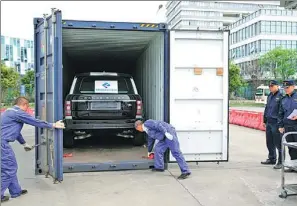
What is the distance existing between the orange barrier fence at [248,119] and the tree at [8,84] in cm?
2379

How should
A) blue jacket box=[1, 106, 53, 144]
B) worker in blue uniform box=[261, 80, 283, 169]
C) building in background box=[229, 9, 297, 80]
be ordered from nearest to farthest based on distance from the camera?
1. blue jacket box=[1, 106, 53, 144]
2. worker in blue uniform box=[261, 80, 283, 169]
3. building in background box=[229, 9, 297, 80]

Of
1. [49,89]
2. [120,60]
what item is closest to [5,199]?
[49,89]

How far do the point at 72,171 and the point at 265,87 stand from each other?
50.0m

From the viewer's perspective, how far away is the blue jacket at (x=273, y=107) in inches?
315

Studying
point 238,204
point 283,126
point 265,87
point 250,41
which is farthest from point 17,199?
point 250,41

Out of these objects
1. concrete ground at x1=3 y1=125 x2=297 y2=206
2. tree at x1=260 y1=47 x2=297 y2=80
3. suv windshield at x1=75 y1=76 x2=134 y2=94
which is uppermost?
tree at x1=260 y1=47 x2=297 y2=80

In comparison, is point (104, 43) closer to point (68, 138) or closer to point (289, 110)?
point (68, 138)

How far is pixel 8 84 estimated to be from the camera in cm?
3622

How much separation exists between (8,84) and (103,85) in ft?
97.7

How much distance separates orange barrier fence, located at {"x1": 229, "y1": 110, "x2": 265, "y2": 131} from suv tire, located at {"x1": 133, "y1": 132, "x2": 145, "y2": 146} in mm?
7406

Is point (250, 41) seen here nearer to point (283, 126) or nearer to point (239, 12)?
point (239, 12)

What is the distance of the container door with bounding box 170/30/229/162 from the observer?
7.39 m

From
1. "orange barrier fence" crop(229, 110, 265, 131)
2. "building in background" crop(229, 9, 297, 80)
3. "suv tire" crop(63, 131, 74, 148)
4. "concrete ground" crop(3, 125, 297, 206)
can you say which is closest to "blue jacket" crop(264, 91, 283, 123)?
"concrete ground" crop(3, 125, 297, 206)

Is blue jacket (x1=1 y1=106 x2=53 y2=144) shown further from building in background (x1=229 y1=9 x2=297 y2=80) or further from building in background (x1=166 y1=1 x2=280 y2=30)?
building in background (x1=166 y1=1 x2=280 y2=30)
